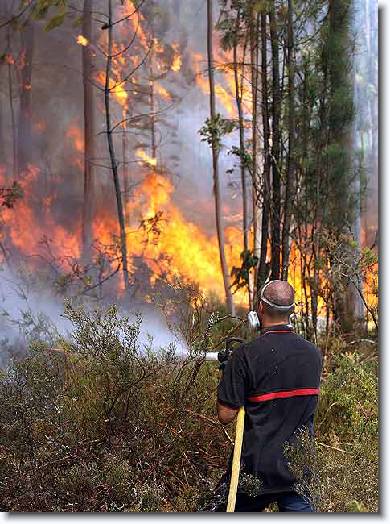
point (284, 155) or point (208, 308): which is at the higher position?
point (284, 155)

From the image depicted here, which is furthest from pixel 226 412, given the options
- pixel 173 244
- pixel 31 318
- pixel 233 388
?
pixel 31 318

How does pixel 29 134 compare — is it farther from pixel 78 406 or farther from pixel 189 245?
pixel 78 406

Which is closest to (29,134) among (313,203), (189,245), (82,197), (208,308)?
(82,197)

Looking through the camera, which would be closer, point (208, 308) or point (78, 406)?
point (78, 406)

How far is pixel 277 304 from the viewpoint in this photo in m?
2.56

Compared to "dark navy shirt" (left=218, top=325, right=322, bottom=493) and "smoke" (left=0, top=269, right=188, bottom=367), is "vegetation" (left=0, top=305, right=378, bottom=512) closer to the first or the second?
"smoke" (left=0, top=269, right=188, bottom=367)

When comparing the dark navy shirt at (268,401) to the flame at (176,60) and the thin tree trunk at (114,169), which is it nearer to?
the thin tree trunk at (114,169)

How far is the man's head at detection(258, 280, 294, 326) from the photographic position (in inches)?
101

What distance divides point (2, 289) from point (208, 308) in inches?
41.2

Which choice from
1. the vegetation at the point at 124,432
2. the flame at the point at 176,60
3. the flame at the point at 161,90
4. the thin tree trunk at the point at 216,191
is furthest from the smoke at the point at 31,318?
the flame at the point at 176,60

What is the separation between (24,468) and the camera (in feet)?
9.74

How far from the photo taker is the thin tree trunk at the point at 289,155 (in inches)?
143

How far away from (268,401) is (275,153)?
160 cm

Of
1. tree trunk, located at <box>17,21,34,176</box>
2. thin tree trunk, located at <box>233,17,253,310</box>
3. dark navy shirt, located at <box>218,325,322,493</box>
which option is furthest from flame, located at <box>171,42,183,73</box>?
dark navy shirt, located at <box>218,325,322,493</box>
